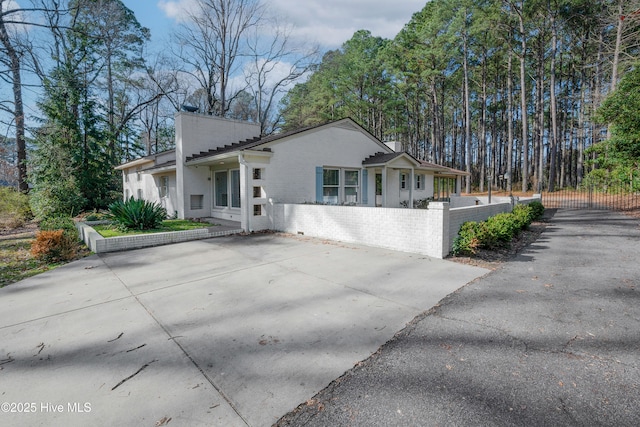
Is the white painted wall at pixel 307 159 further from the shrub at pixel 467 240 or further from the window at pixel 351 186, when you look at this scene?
the shrub at pixel 467 240

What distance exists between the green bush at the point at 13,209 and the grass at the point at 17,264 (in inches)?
265

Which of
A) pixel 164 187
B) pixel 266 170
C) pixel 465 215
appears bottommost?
pixel 465 215

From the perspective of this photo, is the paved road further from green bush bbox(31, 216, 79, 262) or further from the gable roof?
the gable roof

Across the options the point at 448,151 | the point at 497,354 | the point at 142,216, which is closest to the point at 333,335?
the point at 497,354

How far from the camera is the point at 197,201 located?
13.1 meters

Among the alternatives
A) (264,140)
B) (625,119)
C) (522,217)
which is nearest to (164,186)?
(264,140)

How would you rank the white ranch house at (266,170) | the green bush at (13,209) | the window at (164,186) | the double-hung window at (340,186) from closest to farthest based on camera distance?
the white ranch house at (266,170) → the double-hung window at (340,186) → the green bush at (13,209) → the window at (164,186)

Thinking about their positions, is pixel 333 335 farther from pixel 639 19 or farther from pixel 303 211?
pixel 639 19

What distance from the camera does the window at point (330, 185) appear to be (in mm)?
12789

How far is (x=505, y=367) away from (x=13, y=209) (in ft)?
66.4

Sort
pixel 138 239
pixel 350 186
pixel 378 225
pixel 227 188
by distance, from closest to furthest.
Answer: pixel 378 225, pixel 138 239, pixel 227 188, pixel 350 186

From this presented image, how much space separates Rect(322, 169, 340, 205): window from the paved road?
345 inches

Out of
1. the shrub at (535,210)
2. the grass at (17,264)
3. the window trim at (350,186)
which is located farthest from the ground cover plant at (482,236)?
the grass at (17,264)

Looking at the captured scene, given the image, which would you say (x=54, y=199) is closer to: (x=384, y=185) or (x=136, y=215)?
(x=136, y=215)
